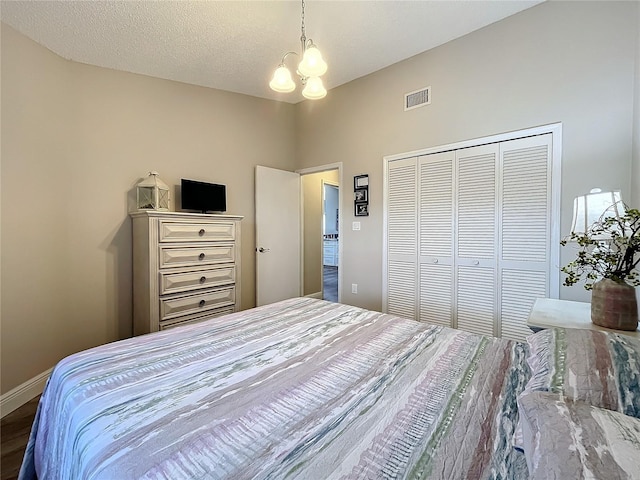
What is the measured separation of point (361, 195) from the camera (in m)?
3.50

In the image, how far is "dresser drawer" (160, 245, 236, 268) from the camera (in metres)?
2.52

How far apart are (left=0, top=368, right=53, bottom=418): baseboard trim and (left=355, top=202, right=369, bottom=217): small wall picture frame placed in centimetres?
322

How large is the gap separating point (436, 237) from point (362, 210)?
36.7 inches

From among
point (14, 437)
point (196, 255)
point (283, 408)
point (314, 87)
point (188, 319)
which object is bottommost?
point (14, 437)

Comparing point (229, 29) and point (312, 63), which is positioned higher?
point (229, 29)

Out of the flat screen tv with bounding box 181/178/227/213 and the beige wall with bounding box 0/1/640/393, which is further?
the flat screen tv with bounding box 181/178/227/213

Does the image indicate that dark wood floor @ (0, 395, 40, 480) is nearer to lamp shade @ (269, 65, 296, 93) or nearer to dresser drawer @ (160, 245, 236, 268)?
dresser drawer @ (160, 245, 236, 268)

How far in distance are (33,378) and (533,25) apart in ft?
15.8

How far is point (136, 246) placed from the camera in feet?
8.71

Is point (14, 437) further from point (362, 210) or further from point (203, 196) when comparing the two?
point (362, 210)

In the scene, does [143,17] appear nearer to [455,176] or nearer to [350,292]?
[455,176]

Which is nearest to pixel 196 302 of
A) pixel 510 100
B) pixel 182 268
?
pixel 182 268

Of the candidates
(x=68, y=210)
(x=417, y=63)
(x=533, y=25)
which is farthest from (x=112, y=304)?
(x=533, y=25)

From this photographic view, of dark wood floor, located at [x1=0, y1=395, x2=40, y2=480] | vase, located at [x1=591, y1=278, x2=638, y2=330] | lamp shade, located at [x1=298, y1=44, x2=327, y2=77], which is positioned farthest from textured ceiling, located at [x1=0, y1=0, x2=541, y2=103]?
dark wood floor, located at [x1=0, y1=395, x2=40, y2=480]
